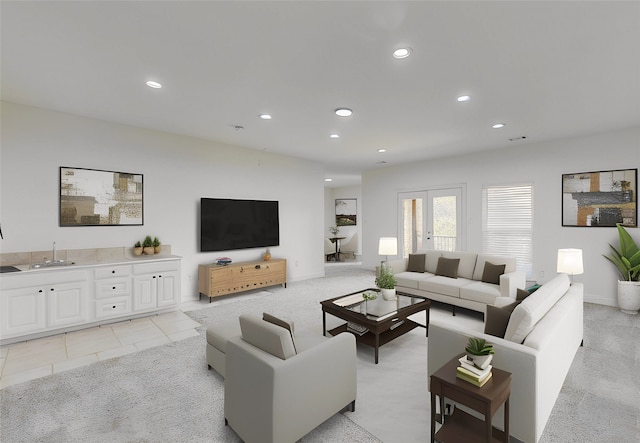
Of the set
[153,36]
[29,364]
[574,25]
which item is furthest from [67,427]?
[574,25]

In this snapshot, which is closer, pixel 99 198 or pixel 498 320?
pixel 498 320

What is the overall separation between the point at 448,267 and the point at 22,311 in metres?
5.67

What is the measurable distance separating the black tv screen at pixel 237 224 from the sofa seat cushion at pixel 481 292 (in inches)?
144

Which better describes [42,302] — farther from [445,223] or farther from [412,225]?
[445,223]

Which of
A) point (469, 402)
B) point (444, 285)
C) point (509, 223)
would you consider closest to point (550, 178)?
point (509, 223)

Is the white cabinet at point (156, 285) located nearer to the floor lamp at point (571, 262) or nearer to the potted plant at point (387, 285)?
the potted plant at point (387, 285)

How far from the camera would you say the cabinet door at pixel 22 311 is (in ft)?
10.6

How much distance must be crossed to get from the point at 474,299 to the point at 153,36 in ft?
15.2

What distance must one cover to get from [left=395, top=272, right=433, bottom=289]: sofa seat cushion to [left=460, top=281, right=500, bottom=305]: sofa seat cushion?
2.27 ft

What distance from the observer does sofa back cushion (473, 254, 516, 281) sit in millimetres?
4414

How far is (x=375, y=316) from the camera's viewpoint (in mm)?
3188

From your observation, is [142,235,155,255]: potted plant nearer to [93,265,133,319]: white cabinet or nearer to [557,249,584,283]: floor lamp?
[93,265,133,319]: white cabinet

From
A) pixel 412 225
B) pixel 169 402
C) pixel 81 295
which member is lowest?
pixel 169 402

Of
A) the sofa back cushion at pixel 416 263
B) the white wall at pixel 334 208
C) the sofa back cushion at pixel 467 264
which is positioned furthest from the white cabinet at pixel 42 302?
the white wall at pixel 334 208
